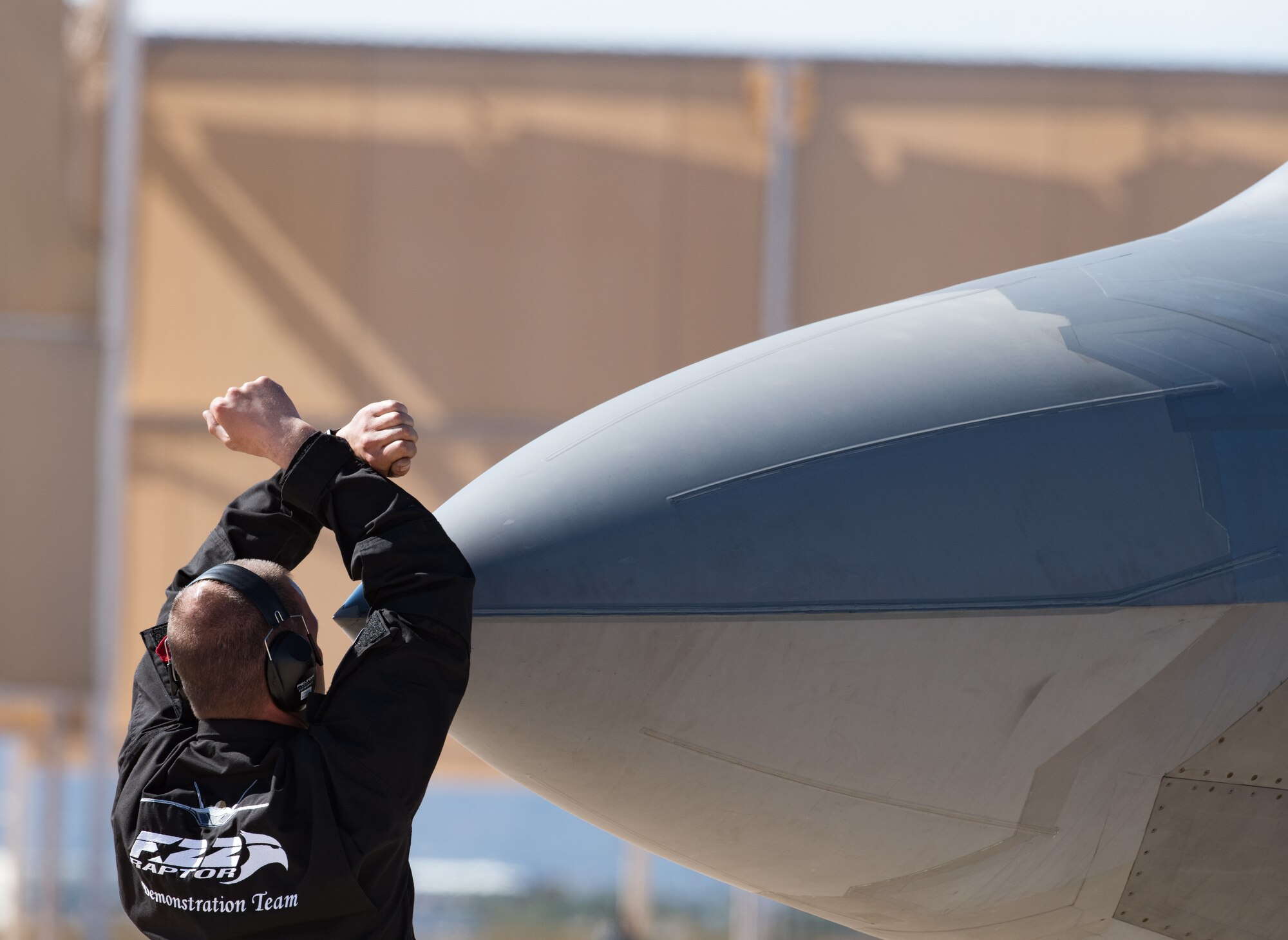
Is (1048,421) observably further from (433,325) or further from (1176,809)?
(433,325)

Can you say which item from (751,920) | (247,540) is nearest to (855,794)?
(247,540)

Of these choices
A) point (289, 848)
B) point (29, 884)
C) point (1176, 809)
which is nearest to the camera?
point (289, 848)

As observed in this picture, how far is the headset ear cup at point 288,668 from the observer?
1.92m

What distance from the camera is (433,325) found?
34.2 ft

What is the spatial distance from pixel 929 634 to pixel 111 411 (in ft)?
30.1

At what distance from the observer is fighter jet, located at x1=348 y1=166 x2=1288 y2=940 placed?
1.85 m

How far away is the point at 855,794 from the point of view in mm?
1903

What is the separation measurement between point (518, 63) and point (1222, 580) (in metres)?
9.48

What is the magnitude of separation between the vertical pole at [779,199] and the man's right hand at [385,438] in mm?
8459

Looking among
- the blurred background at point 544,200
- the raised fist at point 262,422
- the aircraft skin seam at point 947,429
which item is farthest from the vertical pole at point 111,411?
the aircraft skin seam at point 947,429

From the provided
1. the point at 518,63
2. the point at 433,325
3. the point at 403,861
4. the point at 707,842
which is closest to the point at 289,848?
the point at 403,861

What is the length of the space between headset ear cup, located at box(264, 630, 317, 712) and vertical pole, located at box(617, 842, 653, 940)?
10655 millimetres

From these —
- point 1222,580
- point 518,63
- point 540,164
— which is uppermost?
point 518,63

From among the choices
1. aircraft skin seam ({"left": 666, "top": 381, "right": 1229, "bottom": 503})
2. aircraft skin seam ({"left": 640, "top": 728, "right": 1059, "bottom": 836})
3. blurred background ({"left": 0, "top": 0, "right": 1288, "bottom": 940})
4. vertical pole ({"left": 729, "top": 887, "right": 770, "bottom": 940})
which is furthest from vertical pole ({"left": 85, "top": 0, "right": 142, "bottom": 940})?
aircraft skin seam ({"left": 666, "top": 381, "right": 1229, "bottom": 503})
